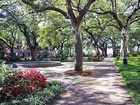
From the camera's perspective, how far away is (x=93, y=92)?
12.9 meters

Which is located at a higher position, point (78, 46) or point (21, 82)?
point (78, 46)

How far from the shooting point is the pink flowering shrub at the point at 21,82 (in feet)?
34.5

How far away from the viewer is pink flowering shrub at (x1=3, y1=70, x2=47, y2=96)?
10.5 m

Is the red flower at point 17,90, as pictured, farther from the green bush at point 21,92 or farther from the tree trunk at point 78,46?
the tree trunk at point 78,46

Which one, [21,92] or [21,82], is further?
[21,82]

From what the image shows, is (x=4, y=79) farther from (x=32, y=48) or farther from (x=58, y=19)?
(x=32, y=48)

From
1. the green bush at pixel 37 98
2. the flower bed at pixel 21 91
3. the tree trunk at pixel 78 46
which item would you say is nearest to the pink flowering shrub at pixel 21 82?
the flower bed at pixel 21 91

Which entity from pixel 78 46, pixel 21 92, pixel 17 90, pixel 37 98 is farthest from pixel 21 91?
pixel 78 46

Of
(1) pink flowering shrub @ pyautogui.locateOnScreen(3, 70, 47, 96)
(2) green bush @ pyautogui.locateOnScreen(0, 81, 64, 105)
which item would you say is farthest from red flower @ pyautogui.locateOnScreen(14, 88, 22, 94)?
(2) green bush @ pyautogui.locateOnScreen(0, 81, 64, 105)

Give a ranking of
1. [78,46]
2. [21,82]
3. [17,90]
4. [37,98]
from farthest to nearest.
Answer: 1. [78,46]
2. [21,82]
3. [17,90]
4. [37,98]

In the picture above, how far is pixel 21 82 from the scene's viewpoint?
1074cm

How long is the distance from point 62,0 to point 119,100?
21041mm

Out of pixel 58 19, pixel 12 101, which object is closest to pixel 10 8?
pixel 58 19

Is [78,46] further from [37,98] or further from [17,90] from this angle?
[37,98]
